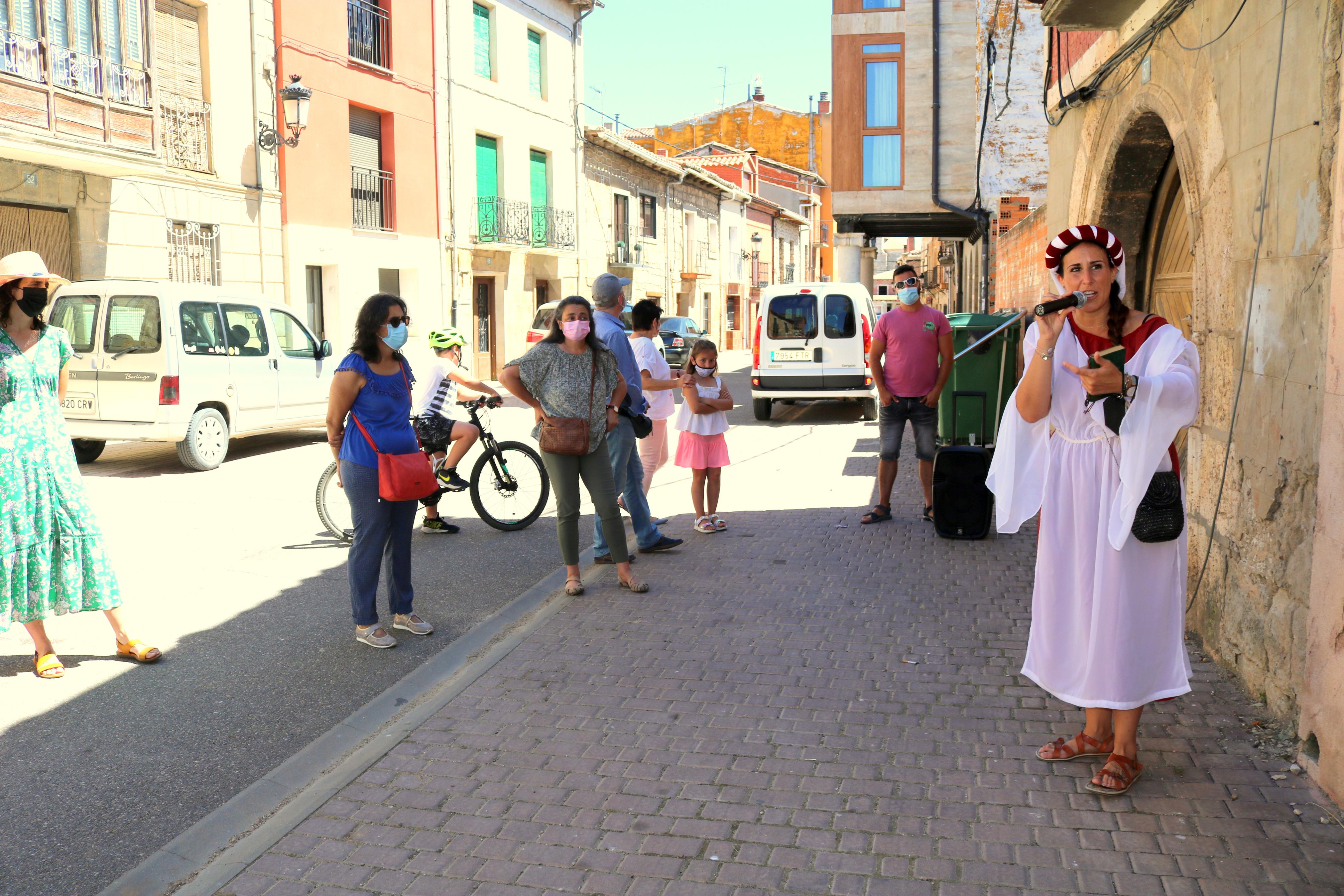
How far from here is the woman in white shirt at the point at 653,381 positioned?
727 cm

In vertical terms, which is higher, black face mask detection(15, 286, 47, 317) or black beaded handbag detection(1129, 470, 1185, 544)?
black face mask detection(15, 286, 47, 317)

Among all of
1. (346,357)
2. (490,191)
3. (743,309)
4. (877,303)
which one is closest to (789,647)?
(346,357)

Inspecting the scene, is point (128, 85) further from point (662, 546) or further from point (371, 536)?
point (371, 536)

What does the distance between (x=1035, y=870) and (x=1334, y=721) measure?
1.16 metres

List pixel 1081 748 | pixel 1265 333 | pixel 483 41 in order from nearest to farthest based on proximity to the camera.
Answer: pixel 1081 748 < pixel 1265 333 < pixel 483 41

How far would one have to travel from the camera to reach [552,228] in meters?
28.1

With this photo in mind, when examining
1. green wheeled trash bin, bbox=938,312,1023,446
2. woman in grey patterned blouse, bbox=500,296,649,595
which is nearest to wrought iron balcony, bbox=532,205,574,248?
green wheeled trash bin, bbox=938,312,1023,446

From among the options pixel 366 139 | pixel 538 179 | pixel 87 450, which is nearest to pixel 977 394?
pixel 87 450

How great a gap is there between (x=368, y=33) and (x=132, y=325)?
41.5ft

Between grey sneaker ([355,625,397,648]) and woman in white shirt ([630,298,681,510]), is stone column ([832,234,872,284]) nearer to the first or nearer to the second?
woman in white shirt ([630,298,681,510])

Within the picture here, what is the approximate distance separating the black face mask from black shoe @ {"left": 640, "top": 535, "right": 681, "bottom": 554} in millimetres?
3714

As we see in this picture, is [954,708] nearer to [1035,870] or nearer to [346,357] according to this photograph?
[1035,870]

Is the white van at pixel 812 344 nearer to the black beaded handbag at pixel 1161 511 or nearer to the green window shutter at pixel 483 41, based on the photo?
the black beaded handbag at pixel 1161 511

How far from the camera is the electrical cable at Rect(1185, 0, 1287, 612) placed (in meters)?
4.07
